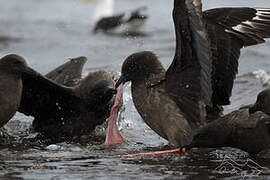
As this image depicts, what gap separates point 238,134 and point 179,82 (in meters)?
0.75

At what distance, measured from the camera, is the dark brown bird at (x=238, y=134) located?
5.24 meters

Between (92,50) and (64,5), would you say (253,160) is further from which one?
(64,5)

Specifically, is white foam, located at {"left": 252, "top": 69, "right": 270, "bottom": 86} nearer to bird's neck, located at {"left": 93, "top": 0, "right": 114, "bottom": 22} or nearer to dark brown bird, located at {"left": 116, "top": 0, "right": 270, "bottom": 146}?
dark brown bird, located at {"left": 116, "top": 0, "right": 270, "bottom": 146}

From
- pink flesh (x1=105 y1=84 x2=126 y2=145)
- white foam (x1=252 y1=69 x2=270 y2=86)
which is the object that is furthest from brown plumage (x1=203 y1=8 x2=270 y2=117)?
white foam (x1=252 y1=69 x2=270 y2=86)

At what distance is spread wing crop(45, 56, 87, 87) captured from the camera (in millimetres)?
7529

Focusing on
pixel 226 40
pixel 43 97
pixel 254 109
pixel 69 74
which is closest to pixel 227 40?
pixel 226 40

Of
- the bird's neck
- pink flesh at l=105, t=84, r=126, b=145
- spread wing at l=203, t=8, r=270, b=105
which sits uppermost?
the bird's neck

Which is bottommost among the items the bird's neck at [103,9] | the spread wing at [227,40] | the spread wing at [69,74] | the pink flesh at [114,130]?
the pink flesh at [114,130]

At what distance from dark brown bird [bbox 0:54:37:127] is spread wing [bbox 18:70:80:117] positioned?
17cm

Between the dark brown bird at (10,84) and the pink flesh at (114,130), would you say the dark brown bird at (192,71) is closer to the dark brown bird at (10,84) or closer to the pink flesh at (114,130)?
the pink flesh at (114,130)

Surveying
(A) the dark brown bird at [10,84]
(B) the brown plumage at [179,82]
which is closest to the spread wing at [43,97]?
(A) the dark brown bird at [10,84]

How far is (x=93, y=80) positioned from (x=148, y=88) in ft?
3.45

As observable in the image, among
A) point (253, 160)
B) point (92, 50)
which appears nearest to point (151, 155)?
point (253, 160)

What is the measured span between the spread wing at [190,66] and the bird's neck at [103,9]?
34.8 feet
